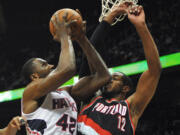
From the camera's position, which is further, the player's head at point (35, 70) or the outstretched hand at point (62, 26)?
the player's head at point (35, 70)

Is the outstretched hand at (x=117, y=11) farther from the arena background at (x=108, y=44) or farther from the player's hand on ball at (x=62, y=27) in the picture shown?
the arena background at (x=108, y=44)

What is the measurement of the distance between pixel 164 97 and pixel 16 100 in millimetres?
3756

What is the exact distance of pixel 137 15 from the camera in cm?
248

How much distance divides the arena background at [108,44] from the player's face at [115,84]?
7.59ft

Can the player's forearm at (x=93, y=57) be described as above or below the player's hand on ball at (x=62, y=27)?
below

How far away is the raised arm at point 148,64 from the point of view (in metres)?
2.43

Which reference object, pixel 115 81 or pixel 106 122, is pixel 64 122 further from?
pixel 115 81

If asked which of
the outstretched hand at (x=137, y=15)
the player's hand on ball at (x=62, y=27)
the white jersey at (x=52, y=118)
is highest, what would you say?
the player's hand on ball at (x=62, y=27)

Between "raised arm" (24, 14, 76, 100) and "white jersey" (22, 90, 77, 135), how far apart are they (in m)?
0.12

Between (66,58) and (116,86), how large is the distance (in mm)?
760

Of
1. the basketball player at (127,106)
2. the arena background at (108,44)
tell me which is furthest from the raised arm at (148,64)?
the arena background at (108,44)

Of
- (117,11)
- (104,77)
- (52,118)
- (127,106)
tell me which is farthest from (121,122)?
(117,11)

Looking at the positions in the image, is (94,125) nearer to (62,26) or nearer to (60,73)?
(60,73)

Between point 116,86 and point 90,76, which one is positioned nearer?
point 90,76
